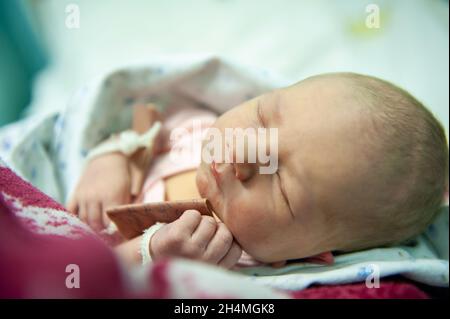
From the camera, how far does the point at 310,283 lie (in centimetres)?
75

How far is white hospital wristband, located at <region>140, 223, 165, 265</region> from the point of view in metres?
0.64

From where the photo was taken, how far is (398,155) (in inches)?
25.9

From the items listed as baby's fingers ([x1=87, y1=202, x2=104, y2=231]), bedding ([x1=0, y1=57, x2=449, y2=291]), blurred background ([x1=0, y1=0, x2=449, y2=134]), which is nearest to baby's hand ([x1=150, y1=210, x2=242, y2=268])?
baby's fingers ([x1=87, y1=202, x2=104, y2=231])

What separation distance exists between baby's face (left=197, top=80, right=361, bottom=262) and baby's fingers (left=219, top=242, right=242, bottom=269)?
14 mm

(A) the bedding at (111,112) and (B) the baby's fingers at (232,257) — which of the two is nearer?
(B) the baby's fingers at (232,257)

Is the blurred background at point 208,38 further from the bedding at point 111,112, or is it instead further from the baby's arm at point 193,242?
the baby's arm at point 193,242

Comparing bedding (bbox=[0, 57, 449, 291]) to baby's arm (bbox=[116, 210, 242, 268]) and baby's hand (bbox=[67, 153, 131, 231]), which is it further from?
baby's arm (bbox=[116, 210, 242, 268])

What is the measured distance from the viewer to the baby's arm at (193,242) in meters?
0.64

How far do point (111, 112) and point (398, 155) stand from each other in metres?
0.64

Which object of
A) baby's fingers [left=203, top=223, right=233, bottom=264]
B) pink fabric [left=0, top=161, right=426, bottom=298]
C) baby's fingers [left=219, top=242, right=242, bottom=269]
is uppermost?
pink fabric [left=0, top=161, right=426, bottom=298]

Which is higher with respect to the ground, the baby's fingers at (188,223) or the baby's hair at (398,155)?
the baby's hair at (398,155)

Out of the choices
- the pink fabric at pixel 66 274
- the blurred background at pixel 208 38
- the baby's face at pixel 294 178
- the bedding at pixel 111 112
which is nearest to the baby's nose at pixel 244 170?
the baby's face at pixel 294 178

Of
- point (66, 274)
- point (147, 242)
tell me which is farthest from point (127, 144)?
point (66, 274)
